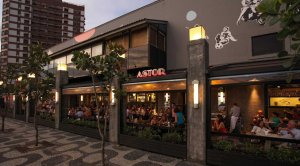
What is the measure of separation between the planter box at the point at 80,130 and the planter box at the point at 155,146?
2.51 meters

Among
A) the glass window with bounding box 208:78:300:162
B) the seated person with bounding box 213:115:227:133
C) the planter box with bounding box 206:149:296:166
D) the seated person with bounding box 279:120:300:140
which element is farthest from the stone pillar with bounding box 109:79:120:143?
the seated person with bounding box 279:120:300:140

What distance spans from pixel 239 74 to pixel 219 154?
304cm

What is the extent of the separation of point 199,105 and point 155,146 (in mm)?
2961

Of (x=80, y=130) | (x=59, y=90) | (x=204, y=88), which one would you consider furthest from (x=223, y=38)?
(x=59, y=90)

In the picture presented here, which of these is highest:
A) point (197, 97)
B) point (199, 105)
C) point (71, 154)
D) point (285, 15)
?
point (285, 15)

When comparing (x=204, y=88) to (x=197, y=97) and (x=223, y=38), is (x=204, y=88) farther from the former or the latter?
(x=223, y=38)

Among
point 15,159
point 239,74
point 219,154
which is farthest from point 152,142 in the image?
point 15,159

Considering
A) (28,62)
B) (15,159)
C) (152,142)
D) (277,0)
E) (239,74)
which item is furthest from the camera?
(28,62)

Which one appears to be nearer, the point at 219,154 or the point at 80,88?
the point at 219,154

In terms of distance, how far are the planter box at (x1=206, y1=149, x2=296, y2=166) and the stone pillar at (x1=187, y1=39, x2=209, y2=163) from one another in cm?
33

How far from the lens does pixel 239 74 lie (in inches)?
353

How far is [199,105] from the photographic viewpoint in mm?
9805

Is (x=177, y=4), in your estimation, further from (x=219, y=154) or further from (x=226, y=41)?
(x=219, y=154)

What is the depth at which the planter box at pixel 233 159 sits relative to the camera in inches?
315
